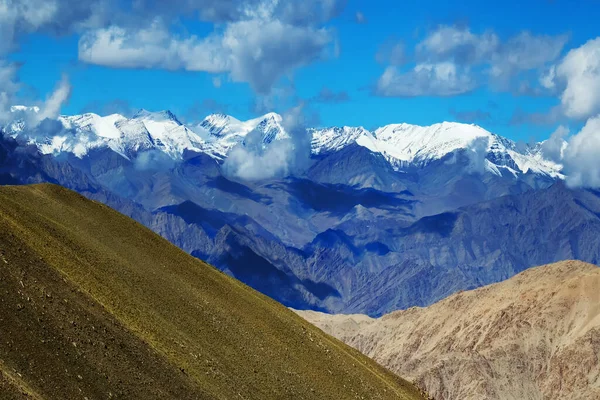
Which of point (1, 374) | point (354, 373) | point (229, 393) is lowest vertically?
point (1, 374)

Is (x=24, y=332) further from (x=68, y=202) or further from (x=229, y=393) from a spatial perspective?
(x=68, y=202)

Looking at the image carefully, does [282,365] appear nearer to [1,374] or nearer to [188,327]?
[188,327]

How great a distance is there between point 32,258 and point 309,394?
91.3 ft

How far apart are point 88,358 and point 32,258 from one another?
462 inches

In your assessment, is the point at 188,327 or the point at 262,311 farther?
the point at 262,311

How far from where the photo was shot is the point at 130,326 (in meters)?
82.5

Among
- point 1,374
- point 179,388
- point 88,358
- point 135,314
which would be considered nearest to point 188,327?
point 135,314

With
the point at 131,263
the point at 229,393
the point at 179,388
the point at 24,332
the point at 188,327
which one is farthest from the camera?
the point at 131,263

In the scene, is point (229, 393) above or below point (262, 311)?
below

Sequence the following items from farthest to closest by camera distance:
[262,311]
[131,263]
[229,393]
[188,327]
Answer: [262,311] → [131,263] → [188,327] → [229,393]

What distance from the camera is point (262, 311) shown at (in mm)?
109375

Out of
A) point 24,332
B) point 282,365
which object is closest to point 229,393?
point 282,365

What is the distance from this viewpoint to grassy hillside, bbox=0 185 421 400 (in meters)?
68.4

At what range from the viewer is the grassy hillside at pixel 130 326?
2694 inches
